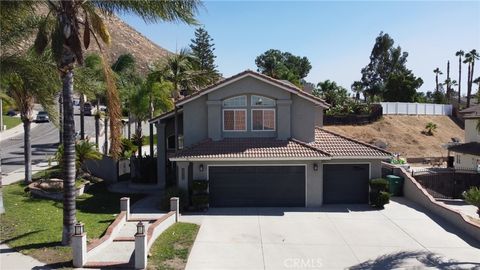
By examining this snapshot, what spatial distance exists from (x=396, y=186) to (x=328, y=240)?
970 centimetres

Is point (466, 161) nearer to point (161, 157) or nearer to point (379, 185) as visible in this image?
point (379, 185)

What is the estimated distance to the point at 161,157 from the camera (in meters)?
24.9

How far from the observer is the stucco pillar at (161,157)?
2469 centimetres

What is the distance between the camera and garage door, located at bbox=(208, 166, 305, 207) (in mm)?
20828

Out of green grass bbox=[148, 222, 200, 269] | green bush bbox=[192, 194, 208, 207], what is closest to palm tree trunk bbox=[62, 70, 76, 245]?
green grass bbox=[148, 222, 200, 269]

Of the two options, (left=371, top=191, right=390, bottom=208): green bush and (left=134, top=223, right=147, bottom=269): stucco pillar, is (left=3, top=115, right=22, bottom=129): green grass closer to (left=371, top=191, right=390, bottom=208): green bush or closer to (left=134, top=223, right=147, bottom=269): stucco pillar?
(left=371, top=191, right=390, bottom=208): green bush

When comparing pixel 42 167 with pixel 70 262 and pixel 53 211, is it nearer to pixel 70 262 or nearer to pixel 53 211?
pixel 53 211

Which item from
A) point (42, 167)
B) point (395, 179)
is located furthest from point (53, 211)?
point (395, 179)

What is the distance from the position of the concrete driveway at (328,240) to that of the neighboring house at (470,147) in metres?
14.0

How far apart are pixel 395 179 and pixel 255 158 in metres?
8.38

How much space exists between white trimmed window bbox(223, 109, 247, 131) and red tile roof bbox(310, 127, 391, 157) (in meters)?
3.59

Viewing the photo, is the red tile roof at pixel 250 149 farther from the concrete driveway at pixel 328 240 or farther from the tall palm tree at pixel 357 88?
the tall palm tree at pixel 357 88

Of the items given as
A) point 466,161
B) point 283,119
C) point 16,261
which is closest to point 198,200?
point 283,119

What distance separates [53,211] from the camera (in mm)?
17594
